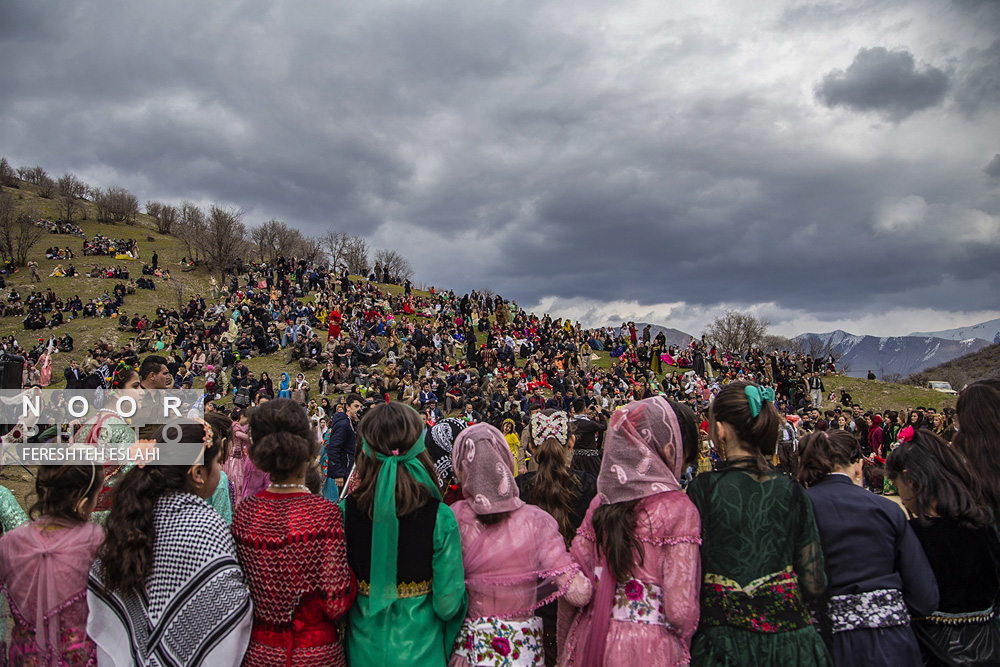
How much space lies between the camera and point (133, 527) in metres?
2.07

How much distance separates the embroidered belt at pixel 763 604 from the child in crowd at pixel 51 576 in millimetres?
2438

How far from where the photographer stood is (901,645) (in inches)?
88.6

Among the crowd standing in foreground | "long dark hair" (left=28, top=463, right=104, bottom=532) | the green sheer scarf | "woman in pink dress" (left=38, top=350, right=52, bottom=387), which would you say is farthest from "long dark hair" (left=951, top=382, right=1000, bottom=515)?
"woman in pink dress" (left=38, top=350, right=52, bottom=387)

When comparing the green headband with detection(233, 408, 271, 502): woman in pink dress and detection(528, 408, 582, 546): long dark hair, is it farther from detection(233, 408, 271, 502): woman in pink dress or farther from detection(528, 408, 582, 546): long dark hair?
detection(233, 408, 271, 502): woman in pink dress

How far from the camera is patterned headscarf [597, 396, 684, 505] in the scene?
7.09ft

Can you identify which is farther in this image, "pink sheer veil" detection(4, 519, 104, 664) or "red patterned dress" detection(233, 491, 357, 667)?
"pink sheer veil" detection(4, 519, 104, 664)

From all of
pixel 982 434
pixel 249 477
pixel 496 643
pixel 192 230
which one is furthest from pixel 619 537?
pixel 192 230

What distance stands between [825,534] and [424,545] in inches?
62.8

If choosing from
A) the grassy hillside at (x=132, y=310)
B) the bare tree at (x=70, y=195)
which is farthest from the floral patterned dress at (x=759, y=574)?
the bare tree at (x=70, y=195)

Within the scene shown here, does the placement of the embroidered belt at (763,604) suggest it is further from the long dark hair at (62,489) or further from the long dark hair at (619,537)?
the long dark hair at (62,489)

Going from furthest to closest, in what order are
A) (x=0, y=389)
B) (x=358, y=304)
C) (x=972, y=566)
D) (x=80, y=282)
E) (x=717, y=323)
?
(x=717, y=323) < (x=80, y=282) < (x=358, y=304) < (x=0, y=389) < (x=972, y=566)

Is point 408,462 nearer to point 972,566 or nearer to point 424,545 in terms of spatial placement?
point 424,545

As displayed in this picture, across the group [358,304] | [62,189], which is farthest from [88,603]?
[62,189]

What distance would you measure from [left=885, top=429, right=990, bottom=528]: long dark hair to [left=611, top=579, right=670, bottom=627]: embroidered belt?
1294 mm
